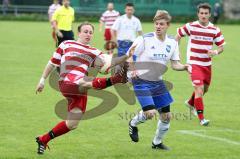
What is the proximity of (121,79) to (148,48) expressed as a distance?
68cm

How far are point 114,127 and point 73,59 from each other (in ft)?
9.85

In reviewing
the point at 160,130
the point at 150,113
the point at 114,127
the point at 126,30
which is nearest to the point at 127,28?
the point at 126,30

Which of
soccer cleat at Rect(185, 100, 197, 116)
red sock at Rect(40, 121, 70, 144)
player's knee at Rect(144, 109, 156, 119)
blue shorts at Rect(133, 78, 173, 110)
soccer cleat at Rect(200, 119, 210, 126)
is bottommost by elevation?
soccer cleat at Rect(185, 100, 197, 116)

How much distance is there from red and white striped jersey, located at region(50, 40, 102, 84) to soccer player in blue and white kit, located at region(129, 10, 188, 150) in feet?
2.31

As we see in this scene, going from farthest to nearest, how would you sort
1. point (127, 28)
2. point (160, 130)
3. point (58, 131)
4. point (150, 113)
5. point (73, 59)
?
point (127, 28)
point (160, 130)
point (150, 113)
point (73, 59)
point (58, 131)

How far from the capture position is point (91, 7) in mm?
56469

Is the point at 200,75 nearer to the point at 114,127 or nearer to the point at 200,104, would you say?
the point at 200,104

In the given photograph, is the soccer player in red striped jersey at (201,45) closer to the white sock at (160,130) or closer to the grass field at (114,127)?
the grass field at (114,127)

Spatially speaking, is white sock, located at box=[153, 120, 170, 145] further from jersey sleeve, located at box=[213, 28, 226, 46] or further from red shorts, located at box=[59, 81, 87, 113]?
jersey sleeve, located at box=[213, 28, 226, 46]

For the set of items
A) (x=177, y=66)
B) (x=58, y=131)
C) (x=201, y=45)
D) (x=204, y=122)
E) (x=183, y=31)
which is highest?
(x=177, y=66)

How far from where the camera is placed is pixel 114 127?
12.7m

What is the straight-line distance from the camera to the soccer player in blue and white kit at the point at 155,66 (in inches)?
403

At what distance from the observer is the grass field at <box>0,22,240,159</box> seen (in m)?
10.4

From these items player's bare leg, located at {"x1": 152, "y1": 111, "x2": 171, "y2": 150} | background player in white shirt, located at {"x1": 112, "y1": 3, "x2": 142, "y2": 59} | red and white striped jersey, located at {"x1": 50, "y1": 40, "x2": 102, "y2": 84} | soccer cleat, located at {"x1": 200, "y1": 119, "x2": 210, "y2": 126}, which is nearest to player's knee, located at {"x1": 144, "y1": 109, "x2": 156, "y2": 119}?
player's bare leg, located at {"x1": 152, "y1": 111, "x2": 171, "y2": 150}
